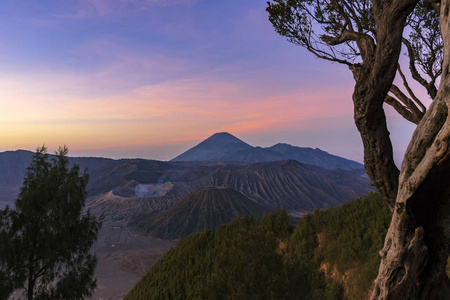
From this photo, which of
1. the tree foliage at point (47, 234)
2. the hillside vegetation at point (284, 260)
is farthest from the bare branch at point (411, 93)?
the tree foliage at point (47, 234)

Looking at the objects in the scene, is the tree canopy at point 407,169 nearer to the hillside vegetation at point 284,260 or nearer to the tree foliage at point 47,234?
the hillside vegetation at point 284,260

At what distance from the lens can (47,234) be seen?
12766 mm

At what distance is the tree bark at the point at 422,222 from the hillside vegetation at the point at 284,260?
10.9 feet

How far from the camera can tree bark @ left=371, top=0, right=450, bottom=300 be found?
3734mm

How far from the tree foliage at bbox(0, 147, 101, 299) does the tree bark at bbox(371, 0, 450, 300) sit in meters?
13.6

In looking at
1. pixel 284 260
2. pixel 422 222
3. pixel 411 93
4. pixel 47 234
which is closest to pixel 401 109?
pixel 411 93

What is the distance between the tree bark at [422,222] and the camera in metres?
3.73

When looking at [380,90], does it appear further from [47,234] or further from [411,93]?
[47,234]

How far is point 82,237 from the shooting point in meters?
14.2

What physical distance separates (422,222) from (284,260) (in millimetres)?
12376

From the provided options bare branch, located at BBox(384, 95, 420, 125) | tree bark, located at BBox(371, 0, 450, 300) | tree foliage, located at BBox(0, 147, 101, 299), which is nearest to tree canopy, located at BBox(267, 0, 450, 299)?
tree bark, located at BBox(371, 0, 450, 300)

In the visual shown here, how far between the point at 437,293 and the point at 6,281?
14735 mm

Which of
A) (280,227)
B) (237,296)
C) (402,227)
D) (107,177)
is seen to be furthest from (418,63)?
(107,177)

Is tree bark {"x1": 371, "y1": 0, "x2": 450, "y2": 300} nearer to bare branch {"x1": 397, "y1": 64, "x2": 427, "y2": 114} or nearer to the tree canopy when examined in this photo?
the tree canopy
